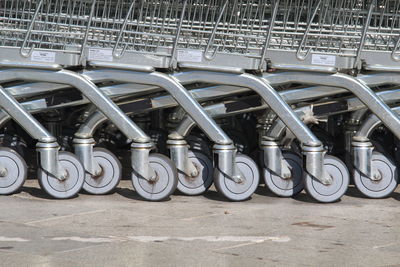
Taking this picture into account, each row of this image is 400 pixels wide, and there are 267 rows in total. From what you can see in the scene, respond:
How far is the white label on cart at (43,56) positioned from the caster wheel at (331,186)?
2.30 meters

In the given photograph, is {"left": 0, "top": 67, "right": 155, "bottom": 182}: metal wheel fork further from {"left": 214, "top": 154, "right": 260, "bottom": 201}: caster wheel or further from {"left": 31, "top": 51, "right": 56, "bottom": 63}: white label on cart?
{"left": 214, "top": 154, "right": 260, "bottom": 201}: caster wheel

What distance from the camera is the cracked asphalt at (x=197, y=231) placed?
22.2ft

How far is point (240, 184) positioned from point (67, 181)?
1.43 metres

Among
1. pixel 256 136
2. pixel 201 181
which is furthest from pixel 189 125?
pixel 256 136

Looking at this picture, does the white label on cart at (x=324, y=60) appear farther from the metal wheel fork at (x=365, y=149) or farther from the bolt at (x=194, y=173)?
the bolt at (x=194, y=173)

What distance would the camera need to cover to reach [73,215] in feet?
27.1

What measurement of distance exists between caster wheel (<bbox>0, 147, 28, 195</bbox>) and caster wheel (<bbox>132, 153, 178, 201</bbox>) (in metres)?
0.94

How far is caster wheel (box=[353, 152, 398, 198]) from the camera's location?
918 cm

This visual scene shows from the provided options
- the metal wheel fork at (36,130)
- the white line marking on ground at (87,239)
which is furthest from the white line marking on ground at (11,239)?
the metal wheel fork at (36,130)

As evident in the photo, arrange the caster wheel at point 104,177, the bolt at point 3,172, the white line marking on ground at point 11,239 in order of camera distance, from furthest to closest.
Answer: the caster wheel at point 104,177
the bolt at point 3,172
the white line marking on ground at point 11,239

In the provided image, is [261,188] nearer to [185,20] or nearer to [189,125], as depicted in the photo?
[189,125]

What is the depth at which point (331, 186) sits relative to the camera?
353 inches

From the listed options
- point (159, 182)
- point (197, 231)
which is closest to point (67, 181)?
point (159, 182)

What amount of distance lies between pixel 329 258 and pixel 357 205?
84.6 inches
